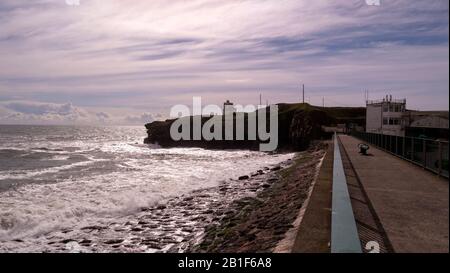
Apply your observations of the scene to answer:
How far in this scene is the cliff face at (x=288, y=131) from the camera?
66.2 metres

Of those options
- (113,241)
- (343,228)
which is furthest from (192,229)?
(343,228)

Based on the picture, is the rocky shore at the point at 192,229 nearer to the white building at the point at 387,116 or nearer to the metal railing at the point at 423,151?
the metal railing at the point at 423,151

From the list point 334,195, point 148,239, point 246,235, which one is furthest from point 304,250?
point 148,239

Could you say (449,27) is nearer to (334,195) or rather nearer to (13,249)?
(334,195)

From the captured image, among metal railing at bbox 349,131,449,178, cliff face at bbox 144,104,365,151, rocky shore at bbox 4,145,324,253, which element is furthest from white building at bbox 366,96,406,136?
rocky shore at bbox 4,145,324,253

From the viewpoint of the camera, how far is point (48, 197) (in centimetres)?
1908

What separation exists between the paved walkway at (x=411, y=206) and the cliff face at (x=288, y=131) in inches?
1961

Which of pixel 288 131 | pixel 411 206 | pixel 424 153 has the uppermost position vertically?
pixel 288 131

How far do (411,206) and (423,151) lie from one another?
776 centimetres

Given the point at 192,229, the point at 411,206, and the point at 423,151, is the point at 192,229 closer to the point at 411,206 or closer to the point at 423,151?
the point at 411,206

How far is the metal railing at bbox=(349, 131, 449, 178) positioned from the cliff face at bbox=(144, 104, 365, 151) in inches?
1603

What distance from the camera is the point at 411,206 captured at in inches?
327

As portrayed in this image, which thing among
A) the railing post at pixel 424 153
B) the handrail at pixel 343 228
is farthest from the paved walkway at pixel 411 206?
the handrail at pixel 343 228
